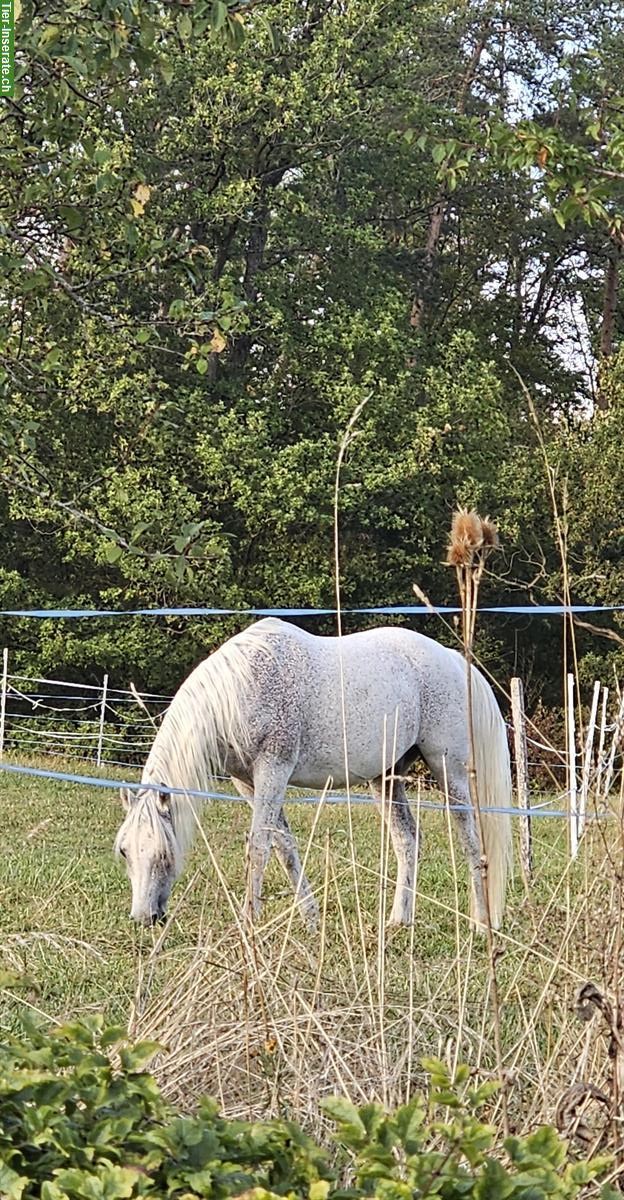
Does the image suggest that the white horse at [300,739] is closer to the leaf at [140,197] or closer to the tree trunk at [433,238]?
the leaf at [140,197]

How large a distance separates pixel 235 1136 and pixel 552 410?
66.5 ft

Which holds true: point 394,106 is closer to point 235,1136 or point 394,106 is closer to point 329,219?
point 329,219

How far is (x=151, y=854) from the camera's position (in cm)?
480

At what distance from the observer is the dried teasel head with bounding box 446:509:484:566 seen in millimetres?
1647

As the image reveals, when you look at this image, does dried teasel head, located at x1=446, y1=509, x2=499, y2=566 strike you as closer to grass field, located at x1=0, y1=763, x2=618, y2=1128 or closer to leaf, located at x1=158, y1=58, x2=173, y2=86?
grass field, located at x1=0, y1=763, x2=618, y2=1128

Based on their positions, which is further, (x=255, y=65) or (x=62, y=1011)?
(x=255, y=65)

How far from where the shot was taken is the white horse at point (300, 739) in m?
4.88

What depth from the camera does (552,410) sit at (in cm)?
2111

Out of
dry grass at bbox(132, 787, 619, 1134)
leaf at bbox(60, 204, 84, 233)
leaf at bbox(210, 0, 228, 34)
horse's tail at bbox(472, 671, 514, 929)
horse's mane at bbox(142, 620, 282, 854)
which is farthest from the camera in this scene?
horse's tail at bbox(472, 671, 514, 929)

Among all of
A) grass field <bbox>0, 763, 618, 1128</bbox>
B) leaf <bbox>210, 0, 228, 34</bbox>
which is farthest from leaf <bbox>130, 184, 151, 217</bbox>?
grass field <bbox>0, 763, 618, 1128</bbox>

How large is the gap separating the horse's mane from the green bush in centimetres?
333

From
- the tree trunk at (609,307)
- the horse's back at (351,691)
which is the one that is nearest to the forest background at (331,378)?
the tree trunk at (609,307)

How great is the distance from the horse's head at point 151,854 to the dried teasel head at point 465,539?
3341 mm

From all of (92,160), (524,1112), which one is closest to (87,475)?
(92,160)
